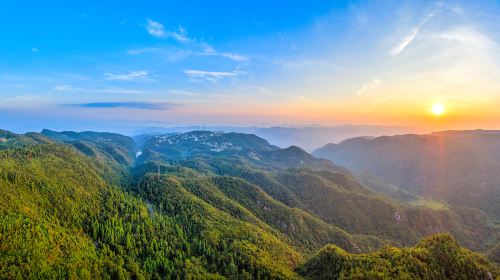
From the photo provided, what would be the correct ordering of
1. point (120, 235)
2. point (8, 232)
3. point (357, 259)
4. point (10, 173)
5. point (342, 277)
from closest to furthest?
point (8, 232)
point (342, 277)
point (357, 259)
point (120, 235)
point (10, 173)

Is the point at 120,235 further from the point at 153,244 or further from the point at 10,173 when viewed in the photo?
the point at 10,173

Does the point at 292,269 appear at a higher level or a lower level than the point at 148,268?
lower

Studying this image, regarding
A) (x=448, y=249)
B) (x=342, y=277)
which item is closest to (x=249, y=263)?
(x=342, y=277)

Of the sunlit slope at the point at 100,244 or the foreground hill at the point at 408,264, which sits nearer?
the sunlit slope at the point at 100,244

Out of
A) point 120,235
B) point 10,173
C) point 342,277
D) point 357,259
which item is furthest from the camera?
point 10,173

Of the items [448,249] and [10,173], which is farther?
[10,173]

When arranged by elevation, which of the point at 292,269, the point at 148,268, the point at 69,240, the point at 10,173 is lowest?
the point at 292,269

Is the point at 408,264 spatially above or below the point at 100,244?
below

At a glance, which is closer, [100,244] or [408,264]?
[408,264]

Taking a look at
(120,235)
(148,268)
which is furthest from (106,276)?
(120,235)

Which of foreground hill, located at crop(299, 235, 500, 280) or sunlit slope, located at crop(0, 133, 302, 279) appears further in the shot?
foreground hill, located at crop(299, 235, 500, 280)
